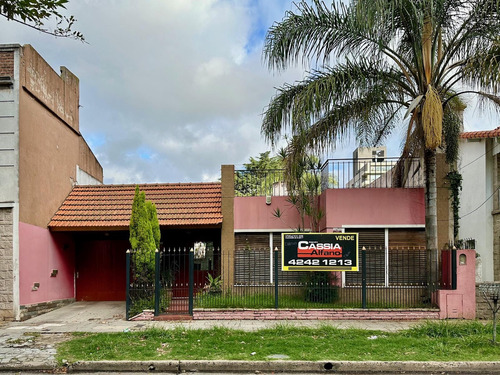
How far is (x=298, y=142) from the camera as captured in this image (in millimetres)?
12570

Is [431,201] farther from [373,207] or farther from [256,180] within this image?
[256,180]

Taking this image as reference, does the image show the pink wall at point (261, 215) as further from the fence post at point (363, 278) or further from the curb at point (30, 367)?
the curb at point (30, 367)

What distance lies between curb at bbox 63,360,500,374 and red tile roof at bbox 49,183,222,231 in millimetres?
6500

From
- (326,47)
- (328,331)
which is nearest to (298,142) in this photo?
(326,47)

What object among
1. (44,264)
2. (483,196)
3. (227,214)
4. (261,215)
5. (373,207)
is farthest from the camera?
(483,196)

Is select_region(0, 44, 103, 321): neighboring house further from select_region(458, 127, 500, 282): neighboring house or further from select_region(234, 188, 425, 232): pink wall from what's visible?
select_region(458, 127, 500, 282): neighboring house

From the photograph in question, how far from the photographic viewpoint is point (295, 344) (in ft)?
27.7

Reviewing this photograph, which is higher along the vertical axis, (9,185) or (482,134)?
(482,134)

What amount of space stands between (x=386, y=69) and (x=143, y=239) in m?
7.84

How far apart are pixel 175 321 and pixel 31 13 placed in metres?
7.71

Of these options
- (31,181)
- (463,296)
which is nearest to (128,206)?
(31,181)

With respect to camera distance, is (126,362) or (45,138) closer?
(126,362)

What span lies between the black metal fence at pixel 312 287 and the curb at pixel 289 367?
4002 mm

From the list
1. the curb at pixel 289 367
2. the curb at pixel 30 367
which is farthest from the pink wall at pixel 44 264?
the curb at pixel 289 367
